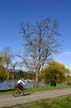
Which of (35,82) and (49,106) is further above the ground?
(35,82)

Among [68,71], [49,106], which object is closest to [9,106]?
[49,106]

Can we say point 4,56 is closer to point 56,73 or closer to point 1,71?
point 1,71

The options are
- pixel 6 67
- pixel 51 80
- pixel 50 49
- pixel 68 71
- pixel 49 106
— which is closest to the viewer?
pixel 49 106

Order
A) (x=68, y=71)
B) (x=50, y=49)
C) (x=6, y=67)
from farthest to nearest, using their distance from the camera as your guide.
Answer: (x=68, y=71) < (x=50, y=49) < (x=6, y=67)

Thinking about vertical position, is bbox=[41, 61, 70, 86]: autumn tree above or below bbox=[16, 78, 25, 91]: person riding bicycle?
above

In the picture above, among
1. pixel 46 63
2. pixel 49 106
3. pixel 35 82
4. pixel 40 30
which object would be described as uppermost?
pixel 40 30

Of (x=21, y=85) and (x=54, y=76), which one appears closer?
(x=21, y=85)

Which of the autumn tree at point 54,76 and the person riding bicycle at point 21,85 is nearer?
the person riding bicycle at point 21,85

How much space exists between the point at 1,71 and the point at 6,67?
139 inches

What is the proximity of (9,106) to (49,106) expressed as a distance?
3138 mm

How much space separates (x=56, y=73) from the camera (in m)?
91.3

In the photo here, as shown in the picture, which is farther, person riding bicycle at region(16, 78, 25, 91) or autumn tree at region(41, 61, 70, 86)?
autumn tree at region(41, 61, 70, 86)

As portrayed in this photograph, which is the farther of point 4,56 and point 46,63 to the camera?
point 46,63

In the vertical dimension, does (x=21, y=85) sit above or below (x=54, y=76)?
below
